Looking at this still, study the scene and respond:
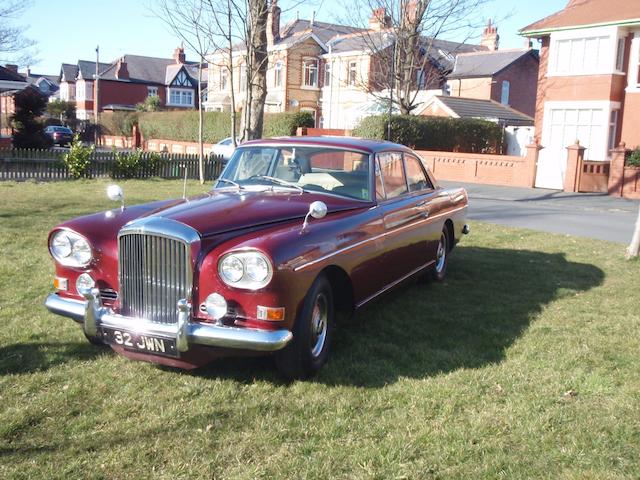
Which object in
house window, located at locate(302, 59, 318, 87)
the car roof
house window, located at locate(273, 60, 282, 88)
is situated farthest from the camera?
house window, located at locate(273, 60, 282, 88)

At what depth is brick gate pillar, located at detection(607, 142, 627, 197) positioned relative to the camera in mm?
20188

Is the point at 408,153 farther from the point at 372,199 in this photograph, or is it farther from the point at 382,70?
the point at 382,70

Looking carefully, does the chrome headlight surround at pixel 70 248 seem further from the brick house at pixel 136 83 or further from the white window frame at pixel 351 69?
the brick house at pixel 136 83

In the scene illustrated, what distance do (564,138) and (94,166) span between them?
17.5m

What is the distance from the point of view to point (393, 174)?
621 cm

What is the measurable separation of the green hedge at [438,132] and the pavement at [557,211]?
18.6ft

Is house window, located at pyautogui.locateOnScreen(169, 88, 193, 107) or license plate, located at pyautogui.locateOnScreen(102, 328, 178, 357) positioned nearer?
license plate, located at pyautogui.locateOnScreen(102, 328, 178, 357)

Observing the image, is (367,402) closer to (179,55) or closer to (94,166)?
(94,166)

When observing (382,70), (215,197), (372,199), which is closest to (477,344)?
(372,199)

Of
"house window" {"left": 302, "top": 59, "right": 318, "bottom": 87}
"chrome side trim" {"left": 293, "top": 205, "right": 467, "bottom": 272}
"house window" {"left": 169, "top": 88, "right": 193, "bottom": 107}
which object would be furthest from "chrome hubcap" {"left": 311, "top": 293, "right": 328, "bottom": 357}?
"house window" {"left": 169, "top": 88, "right": 193, "bottom": 107}

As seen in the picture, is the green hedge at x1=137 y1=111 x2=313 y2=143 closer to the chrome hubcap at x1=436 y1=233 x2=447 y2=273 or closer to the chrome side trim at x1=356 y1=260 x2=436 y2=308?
the chrome hubcap at x1=436 y1=233 x2=447 y2=273

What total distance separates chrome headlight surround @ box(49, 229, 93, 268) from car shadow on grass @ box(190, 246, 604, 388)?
1148mm

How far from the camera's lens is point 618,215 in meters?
15.5

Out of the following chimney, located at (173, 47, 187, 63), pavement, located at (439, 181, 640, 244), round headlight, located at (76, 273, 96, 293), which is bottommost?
pavement, located at (439, 181, 640, 244)
